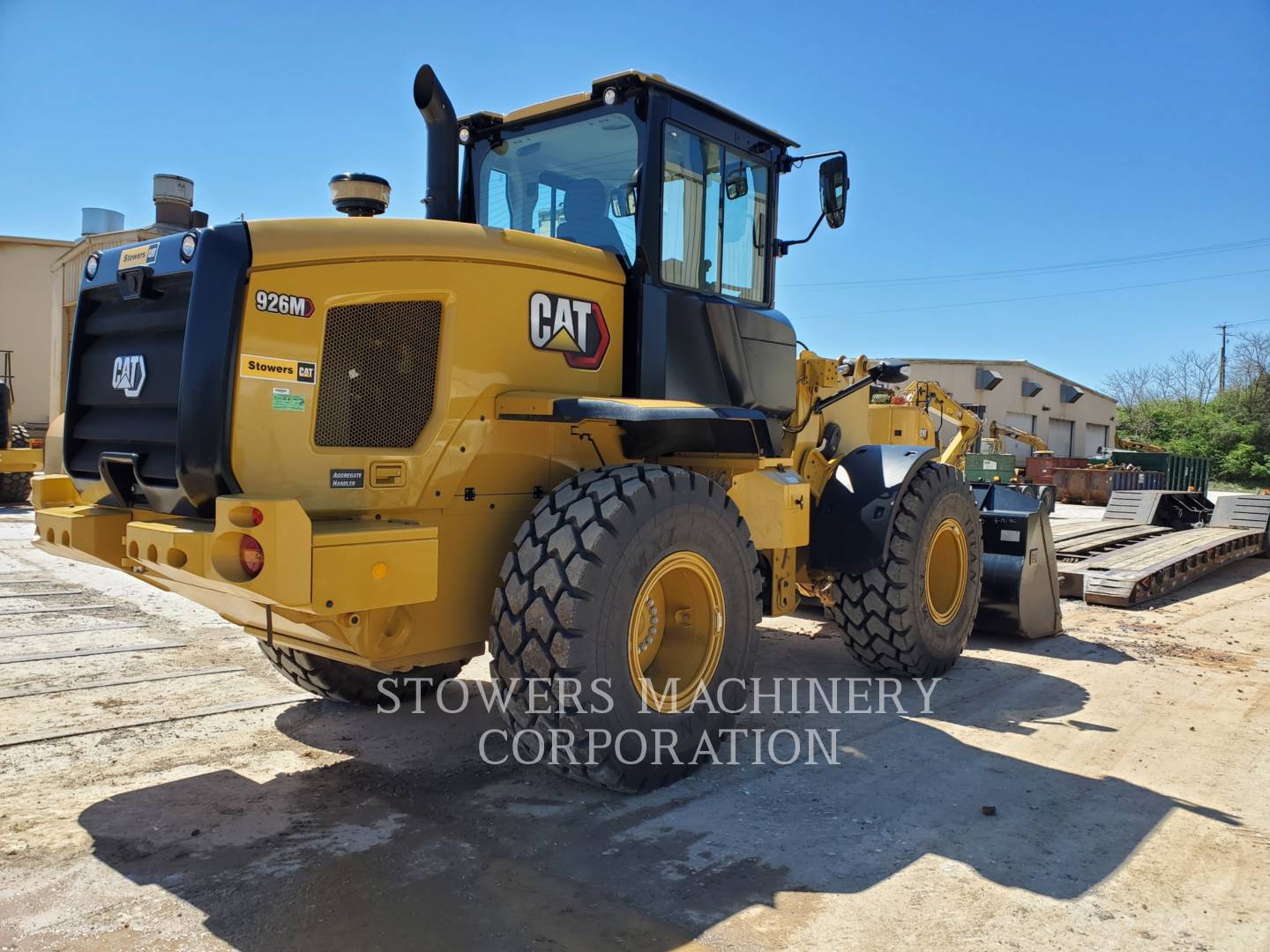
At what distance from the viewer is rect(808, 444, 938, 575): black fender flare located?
5980 mm

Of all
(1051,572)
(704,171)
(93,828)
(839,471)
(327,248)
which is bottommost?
(93,828)

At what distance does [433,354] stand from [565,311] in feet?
2.43

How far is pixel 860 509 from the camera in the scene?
240 inches

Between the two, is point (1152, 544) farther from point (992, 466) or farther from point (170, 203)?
point (170, 203)

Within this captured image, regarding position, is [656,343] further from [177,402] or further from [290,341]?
[177,402]

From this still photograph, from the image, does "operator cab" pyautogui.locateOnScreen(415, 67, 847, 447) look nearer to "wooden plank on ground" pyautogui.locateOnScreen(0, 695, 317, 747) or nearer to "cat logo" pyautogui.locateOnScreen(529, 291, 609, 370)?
"cat logo" pyautogui.locateOnScreen(529, 291, 609, 370)

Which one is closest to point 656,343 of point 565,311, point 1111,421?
point 565,311

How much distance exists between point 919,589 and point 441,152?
12.4ft

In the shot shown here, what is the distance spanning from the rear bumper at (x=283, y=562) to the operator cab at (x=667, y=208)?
161cm

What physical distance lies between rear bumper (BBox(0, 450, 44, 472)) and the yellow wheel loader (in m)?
14.4

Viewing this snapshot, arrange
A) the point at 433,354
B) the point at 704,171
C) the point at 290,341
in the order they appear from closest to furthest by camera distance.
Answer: the point at 290,341
the point at 433,354
the point at 704,171

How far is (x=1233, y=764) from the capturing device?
15.9ft

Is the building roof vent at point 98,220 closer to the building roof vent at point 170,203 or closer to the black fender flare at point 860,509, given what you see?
the building roof vent at point 170,203

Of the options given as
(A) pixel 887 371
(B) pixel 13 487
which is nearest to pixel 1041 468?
(A) pixel 887 371
